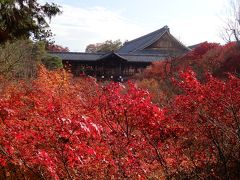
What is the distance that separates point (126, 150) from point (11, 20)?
7.34 meters

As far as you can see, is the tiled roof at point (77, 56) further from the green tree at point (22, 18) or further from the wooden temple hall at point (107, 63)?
the green tree at point (22, 18)

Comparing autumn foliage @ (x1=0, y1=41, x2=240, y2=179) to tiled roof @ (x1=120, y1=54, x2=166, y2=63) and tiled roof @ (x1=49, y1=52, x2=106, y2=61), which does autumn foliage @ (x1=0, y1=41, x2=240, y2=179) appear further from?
tiled roof @ (x1=120, y1=54, x2=166, y2=63)

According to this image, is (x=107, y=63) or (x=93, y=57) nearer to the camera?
(x=107, y=63)

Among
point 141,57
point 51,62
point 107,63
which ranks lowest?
point 107,63

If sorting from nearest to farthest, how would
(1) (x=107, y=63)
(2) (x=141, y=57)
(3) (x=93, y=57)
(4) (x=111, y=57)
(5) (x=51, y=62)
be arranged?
(5) (x=51, y=62) < (4) (x=111, y=57) < (1) (x=107, y=63) < (3) (x=93, y=57) < (2) (x=141, y=57)

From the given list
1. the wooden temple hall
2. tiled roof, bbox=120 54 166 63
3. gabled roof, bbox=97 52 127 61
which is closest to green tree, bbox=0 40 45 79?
the wooden temple hall

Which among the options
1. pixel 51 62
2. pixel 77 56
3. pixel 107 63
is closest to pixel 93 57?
pixel 77 56

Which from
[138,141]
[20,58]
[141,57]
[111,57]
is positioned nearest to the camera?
[138,141]

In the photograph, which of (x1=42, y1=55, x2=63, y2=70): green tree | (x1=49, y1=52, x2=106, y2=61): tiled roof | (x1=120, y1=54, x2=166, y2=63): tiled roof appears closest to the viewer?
(x1=42, y1=55, x2=63, y2=70): green tree

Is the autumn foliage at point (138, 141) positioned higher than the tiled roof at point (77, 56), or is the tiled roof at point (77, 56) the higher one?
the tiled roof at point (77, 56)

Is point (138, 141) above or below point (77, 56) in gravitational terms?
below

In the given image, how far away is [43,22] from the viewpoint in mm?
13688

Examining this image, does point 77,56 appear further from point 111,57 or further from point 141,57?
point 141,57

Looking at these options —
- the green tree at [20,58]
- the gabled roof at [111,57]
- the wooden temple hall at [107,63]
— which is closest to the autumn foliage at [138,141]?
the green tree at [20,58]
